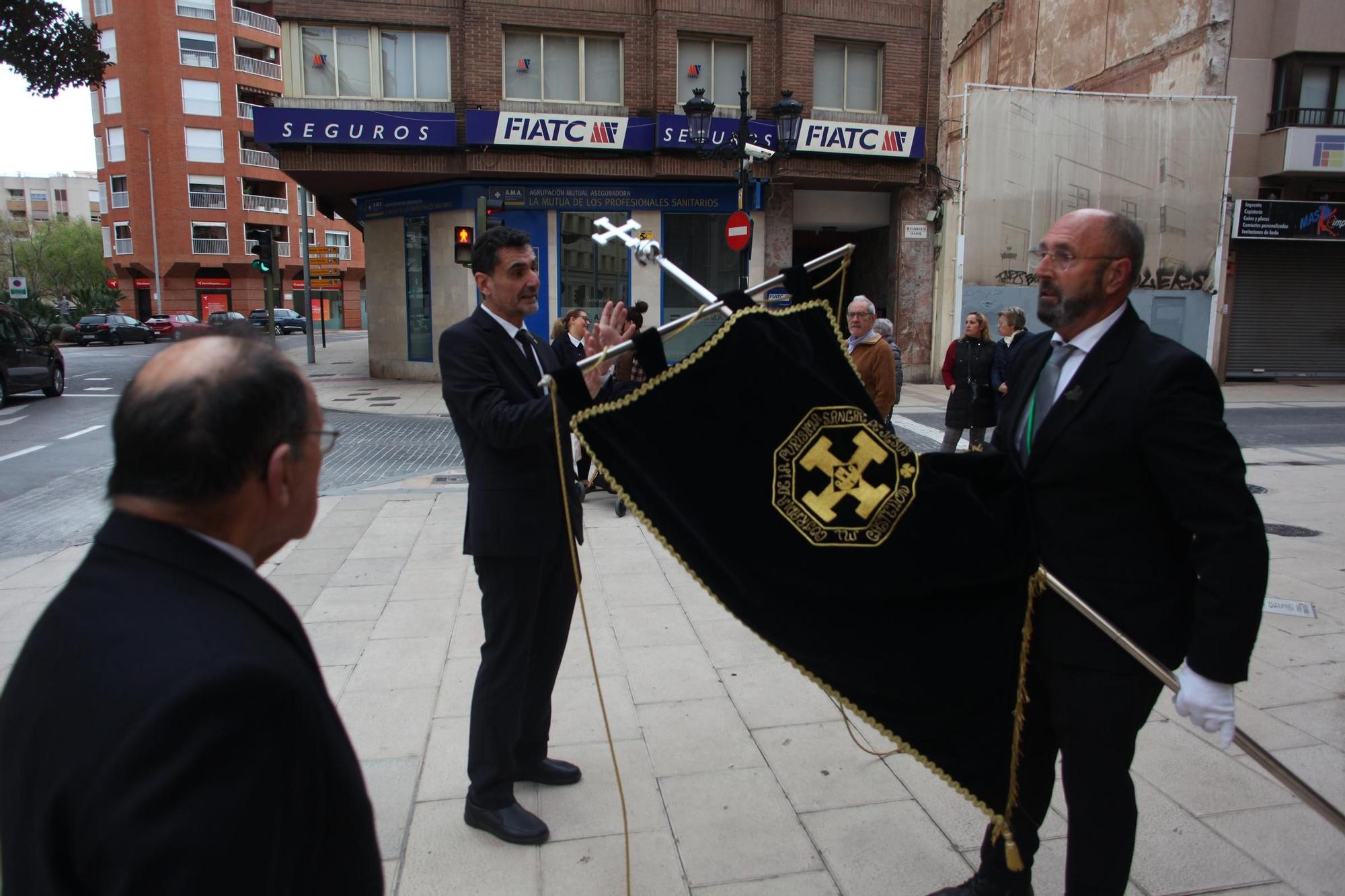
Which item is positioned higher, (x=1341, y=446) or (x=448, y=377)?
(x=448, y=377)

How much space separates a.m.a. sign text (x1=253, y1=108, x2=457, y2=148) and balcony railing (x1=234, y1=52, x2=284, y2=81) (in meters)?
38.1

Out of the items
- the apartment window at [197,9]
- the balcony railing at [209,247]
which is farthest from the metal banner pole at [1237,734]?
the apartment window at [197,9]

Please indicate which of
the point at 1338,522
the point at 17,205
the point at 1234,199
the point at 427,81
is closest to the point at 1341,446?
the point at 1338,522

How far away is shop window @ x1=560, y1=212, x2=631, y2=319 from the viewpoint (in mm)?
19609

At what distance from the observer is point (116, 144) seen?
1941 inches

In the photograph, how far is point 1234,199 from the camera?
68.3 ft

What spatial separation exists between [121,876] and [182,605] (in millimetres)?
291

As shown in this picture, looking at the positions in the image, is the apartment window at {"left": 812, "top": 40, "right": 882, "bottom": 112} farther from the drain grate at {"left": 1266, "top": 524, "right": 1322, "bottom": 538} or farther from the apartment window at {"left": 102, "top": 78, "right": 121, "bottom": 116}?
the apartment window at {"left": 102, "top": 78, "right": 121, "bottom": 116}

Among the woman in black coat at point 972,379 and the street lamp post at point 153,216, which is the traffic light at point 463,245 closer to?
the woman in black coat at point 972,379

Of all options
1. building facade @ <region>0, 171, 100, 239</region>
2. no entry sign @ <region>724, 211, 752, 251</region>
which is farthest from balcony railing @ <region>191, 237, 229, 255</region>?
building facade @ <region>0, 171, 100, 239</region>

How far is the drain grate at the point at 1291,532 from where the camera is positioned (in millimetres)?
7312

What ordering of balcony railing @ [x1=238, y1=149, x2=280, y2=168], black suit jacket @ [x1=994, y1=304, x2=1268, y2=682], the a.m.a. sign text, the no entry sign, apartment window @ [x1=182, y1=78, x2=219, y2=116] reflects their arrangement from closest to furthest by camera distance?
1. black suit jacket @ [x1=994, y1=304, x2=1268, y2=682]
2. the no entry sign
3. the a.m.a. sign text
4. apartment window @ [x1=182, y1=78, x2=219, y2=116]
5. balcony railing @ [x1=238, y1=149, x2=280, y2=168]

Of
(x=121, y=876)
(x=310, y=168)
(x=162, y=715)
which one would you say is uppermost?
(x=310, y=168)

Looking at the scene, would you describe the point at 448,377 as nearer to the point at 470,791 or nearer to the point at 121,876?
the point at 470,791
